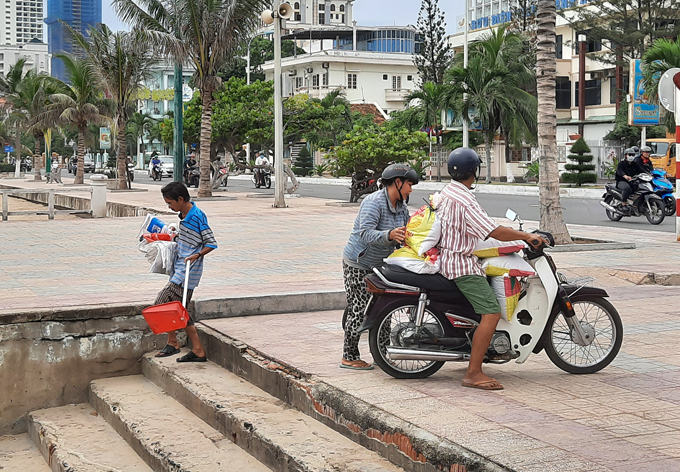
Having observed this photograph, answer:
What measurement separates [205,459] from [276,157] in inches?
748

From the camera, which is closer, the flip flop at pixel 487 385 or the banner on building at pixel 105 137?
the flip flop at pixel 487 385

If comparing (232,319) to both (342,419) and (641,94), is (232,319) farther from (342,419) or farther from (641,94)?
(641,94)

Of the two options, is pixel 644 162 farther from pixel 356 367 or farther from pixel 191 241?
pixel 356 367

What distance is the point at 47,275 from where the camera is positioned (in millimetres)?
10359

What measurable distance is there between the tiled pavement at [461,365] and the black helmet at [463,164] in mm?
1351

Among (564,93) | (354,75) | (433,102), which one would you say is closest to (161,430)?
(433,102)

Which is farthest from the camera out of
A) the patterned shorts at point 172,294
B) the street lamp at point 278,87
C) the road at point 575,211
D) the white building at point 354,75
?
the white building at point 354,75

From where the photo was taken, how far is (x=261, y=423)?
5547mm

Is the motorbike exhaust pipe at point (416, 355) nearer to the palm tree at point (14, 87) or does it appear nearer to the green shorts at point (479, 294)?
the green shorts at point (479, 294)

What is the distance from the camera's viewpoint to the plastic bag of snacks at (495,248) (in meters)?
5.68

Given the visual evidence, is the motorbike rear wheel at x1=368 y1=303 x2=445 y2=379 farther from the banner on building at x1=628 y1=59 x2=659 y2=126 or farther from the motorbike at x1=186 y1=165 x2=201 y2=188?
the motorbike at x1=186 y1=165 x2=201 y2=188

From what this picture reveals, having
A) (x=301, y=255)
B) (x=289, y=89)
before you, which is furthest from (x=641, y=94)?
(x=289, y=89)

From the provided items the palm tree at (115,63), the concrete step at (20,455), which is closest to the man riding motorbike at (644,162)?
the concrete step at (20,455)

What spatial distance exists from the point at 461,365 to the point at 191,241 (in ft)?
7.74
